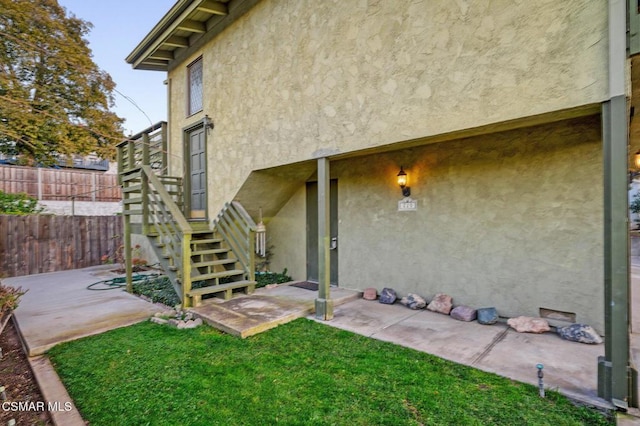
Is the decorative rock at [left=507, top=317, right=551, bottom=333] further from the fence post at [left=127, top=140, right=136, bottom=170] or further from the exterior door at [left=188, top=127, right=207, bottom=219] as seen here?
the fence post at [left=127, top=140, right=136, bottom=170]

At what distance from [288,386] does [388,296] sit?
277 centimetres

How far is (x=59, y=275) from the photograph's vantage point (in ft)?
26.5

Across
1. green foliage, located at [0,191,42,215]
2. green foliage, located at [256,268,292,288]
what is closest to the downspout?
green foliage, located at [256,268,292,288]

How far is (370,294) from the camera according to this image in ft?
17.5

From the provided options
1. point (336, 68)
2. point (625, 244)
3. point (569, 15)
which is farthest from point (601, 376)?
point (336, 68)

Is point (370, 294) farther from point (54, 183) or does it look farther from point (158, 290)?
point (54, 183)

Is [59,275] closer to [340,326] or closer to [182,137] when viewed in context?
[182,137]

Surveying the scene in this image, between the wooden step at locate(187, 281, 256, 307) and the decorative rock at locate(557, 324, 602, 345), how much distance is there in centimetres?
445

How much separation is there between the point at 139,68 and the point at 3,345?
273 inches

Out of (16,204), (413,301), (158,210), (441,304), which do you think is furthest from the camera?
(16,204)

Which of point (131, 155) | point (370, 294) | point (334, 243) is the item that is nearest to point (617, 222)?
point (370, 294)

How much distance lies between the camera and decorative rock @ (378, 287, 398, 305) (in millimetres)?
5031

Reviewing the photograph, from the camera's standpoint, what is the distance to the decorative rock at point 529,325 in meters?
3.72

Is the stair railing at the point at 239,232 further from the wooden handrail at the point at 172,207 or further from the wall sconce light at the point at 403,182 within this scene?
the wall sconce light at the point at 403,182
